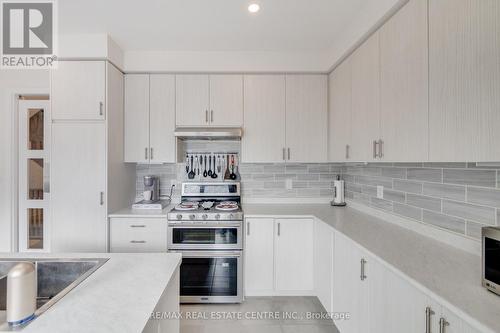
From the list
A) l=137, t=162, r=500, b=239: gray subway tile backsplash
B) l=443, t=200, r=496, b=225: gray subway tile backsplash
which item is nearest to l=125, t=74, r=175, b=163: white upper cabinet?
l=137, t=162, r=500, b=239: gray subway tile backsplash

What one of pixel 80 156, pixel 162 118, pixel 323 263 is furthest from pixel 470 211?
pixel 80 156

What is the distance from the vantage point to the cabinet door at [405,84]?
1377 mm

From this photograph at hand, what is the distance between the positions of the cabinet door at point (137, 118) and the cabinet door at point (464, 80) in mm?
2577

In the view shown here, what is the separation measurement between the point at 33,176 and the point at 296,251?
330cm

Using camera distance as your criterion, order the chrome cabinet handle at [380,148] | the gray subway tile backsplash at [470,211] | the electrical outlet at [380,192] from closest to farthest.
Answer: the gray subway tile backsplash at [470,211] < the chrome cabinet handle at [380,148] < the electrical outlet at [380,192]

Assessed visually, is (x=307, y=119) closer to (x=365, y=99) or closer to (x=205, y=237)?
(x=365, y=99)

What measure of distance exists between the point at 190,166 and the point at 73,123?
1.24m

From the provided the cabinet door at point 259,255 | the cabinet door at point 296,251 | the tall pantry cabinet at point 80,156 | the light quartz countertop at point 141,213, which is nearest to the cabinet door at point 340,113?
the cabinet door at point 296,251

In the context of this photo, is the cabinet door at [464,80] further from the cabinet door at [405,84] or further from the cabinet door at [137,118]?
the cabinet door at [137,118]

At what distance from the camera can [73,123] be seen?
2.40m

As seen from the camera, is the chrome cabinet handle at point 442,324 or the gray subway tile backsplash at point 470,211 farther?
the gray subway tile backsplash at point 470,211

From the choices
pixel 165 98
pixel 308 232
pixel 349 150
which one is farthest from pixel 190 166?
pixel 349 150

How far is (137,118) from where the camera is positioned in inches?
109

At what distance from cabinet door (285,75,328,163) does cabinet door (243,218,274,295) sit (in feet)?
2.75
